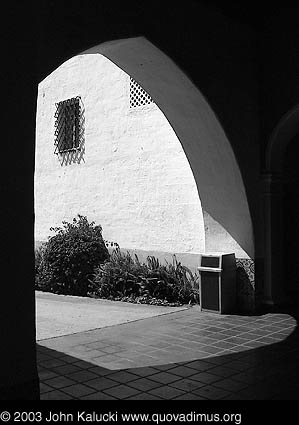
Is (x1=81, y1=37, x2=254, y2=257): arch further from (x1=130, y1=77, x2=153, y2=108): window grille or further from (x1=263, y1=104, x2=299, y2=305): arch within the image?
(x1=130, y1=77, x2=153, y2=108): window grille

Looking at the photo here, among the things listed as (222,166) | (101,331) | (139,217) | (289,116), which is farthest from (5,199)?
(139,217)

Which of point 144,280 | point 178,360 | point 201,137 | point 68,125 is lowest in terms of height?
point 178,360

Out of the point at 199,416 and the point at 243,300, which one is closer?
the point at 199,416

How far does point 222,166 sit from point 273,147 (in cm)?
81

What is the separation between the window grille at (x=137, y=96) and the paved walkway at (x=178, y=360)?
A: 13.9 ft

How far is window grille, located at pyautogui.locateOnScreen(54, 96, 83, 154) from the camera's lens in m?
10.3

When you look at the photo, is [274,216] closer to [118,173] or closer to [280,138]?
[280,138]

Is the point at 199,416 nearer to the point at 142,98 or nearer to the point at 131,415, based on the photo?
the point at 131,415

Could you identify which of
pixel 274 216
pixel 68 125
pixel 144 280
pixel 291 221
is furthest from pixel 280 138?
pixel 68 125

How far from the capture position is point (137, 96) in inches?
352

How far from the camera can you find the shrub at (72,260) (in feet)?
29.7

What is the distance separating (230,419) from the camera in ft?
10.4

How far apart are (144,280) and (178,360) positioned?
348cm

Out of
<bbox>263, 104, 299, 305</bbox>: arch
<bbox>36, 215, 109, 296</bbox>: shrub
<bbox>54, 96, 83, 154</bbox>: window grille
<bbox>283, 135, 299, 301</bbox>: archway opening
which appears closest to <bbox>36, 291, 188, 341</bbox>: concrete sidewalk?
<bbox>36, 215, 109, 296</bbox>: shrub
